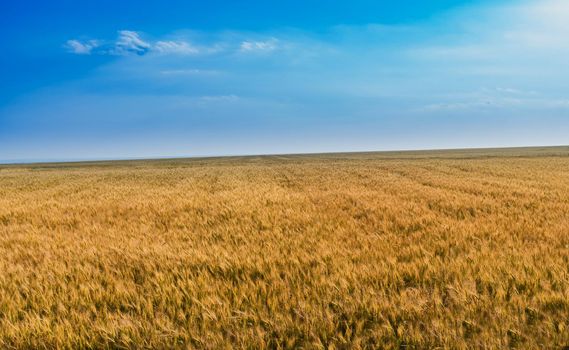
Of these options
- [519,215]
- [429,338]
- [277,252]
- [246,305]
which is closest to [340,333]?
[429,338]

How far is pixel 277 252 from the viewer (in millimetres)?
5250

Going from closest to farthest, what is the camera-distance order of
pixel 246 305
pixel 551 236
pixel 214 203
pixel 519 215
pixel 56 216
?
pixel 246 305 → pixel 551 236 → pixel 519 215 → pixel 56 216 → pixel 214 203

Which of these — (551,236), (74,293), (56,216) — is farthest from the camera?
(56,216)

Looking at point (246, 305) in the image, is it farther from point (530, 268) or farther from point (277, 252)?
point (530, 268)

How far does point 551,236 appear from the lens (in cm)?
571

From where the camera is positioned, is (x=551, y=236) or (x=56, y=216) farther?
(x=56, y=216)

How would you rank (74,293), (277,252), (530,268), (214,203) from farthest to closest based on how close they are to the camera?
1. (214,203)
2. (277,252)
3. (530,268)
4. (74,293)

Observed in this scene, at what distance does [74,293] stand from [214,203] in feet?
26.6

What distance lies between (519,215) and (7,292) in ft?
33.1

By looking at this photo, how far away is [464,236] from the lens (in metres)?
5.95

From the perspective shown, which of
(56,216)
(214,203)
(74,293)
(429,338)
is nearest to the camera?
(429,338)

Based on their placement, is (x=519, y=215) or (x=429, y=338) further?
(x=519, y=215)

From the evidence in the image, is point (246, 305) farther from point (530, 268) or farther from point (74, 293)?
point (530, 268)

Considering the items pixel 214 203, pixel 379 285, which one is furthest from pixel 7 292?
pixel 214 203
